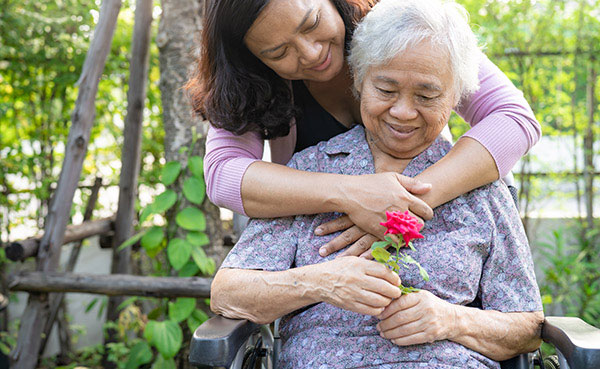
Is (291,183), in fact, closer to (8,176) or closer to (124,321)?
(124,321)

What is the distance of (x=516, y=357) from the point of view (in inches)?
70.4

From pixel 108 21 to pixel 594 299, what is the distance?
11.1ft

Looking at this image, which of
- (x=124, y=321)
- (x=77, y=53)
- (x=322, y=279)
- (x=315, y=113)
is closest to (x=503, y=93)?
(x=315, y=113)

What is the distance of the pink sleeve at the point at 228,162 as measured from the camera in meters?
1.86

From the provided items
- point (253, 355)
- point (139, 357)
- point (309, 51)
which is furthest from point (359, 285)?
point (139, 357)

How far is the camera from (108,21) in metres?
3.19

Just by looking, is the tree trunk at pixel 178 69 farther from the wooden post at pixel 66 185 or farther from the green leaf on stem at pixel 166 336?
the green leaf on stem at pixel 166 336

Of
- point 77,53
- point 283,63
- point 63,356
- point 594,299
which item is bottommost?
point 63,356

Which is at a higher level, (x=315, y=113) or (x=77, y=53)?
(x=77, y=53)

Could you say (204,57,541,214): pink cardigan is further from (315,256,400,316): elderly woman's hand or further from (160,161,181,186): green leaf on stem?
(160,161,181,186): green leaf on stem

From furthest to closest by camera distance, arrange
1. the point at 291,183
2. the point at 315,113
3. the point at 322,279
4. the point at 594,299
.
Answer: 1. the point at 594,299
2. the point at 315,113
3. the point at 291,183
4. the point at 322,279

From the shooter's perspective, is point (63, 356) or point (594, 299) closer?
point (594, 299)

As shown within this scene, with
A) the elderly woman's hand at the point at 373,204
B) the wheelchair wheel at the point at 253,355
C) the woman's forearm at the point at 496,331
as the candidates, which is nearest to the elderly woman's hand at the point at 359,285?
the elderly woman's hand at the point at 373,204

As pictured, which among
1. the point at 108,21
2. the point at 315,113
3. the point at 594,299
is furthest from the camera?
the point at 594,299
